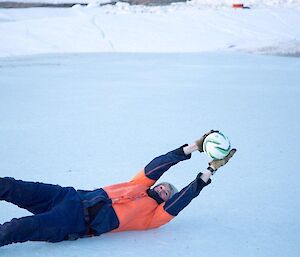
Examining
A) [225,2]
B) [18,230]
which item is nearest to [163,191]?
[18,230]

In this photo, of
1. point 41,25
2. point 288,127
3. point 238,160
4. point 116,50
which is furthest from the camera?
point 41,25

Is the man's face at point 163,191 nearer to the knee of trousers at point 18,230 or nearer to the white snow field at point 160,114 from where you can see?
the white snow field at point 160,114

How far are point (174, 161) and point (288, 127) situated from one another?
7.89 ft

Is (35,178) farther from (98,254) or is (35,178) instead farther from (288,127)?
(288,127)

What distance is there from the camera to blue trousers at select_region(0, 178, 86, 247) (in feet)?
8.09

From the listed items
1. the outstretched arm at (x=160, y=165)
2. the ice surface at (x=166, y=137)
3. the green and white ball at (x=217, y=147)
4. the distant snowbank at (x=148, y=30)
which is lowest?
the distant snowbank at (x=148, y=30)

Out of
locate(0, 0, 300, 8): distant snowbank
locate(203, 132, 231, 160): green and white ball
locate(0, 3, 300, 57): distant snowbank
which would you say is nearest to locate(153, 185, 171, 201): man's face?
locate(203, 132, 231, 160): green and white ball

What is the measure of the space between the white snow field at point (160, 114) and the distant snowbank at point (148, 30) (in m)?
0.04

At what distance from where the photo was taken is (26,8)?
1402cm

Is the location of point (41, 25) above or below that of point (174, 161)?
below

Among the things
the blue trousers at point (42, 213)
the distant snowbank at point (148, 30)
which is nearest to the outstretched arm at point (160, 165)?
the blue trousers at point (42, 213)

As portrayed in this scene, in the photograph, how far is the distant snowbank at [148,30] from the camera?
10.5 metres

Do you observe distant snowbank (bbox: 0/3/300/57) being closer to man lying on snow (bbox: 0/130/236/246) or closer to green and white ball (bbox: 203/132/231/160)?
man lying on snow (bbox: 0/130/236/246)

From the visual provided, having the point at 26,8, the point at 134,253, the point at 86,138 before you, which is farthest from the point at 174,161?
the point at 26,8
